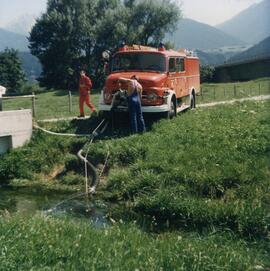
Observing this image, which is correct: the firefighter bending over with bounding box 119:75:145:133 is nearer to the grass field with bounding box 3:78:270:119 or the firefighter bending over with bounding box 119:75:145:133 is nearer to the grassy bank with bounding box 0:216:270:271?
the grass field with bounding box 3:78:270:119

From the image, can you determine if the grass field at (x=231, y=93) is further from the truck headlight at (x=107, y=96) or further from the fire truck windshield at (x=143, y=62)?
the truck headlight at (x=107, y=96)

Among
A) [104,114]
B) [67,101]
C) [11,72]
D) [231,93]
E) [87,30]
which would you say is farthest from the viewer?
[11,72]

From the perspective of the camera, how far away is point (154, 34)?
63750 mm

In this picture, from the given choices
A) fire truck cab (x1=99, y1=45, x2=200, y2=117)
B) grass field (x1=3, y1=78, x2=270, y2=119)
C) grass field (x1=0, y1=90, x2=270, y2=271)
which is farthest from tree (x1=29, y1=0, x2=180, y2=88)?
grass field (x1=0, y1=90, x2=270, y2=271)

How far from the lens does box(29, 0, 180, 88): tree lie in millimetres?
61438

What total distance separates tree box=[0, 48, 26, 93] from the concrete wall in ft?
179

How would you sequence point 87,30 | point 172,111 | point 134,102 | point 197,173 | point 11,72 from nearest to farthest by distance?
point 197,173, point 134,102, point 172,111, point 87,30, point 11,72

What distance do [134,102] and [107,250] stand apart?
1011cm

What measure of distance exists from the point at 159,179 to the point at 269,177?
2.59 meters

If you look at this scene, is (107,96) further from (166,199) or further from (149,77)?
(166,199)

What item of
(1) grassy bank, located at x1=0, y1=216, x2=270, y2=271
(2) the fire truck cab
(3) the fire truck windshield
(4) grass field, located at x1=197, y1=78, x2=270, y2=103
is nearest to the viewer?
(1) grassy bank, located at x1=0, y1=216, x2=270, y2=271

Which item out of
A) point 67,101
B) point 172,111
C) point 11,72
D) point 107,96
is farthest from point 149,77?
point 11,72

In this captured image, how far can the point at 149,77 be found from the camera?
752 inches

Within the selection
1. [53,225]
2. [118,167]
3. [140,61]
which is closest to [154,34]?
[140,61]
